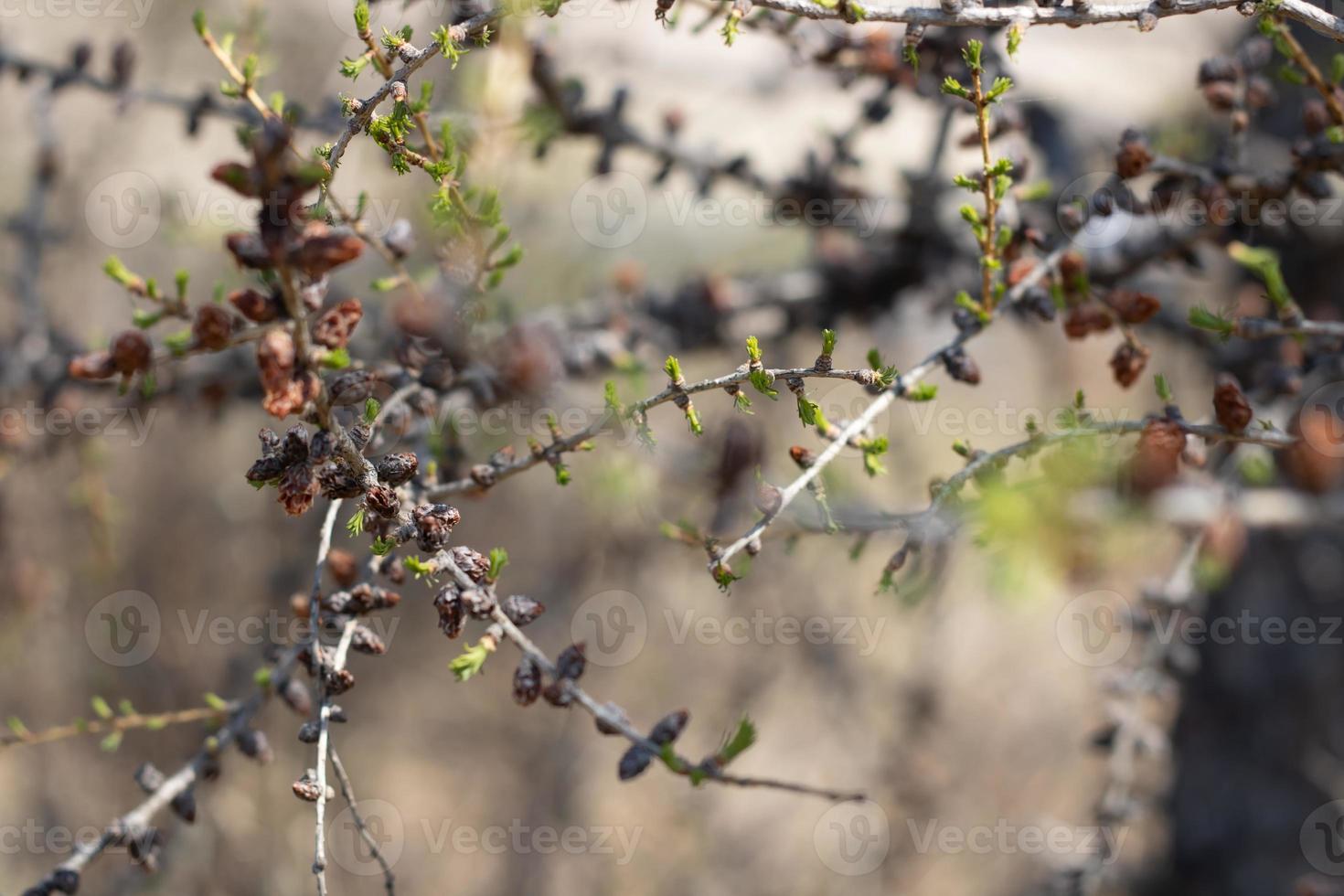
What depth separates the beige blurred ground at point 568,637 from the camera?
372cm

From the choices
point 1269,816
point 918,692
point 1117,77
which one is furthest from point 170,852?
point 1117,77

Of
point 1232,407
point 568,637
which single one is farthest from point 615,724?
point 568,637

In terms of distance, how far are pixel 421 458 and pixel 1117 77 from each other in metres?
4.12

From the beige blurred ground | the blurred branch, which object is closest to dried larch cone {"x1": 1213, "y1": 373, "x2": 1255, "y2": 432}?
the blurred branch

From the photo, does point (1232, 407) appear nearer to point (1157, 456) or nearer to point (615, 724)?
point (1157, 456)

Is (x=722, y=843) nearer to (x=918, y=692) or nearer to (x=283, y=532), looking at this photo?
(x=918, y=692)

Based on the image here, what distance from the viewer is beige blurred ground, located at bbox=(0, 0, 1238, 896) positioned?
3.72 metres

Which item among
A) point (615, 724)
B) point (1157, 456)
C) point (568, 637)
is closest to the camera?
point (615, 724)

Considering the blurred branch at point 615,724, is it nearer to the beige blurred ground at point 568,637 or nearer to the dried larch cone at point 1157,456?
the dried larch cone at point 1157,456

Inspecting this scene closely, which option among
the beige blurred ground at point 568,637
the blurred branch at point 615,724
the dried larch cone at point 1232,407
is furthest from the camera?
the beige blurred ground at point 568,637

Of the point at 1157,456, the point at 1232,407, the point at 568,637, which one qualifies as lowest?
the point at 568,637

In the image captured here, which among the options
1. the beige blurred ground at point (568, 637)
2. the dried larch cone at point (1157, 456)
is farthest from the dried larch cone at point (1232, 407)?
the beige blurred ground at point (568, 637)

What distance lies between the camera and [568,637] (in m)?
3.85

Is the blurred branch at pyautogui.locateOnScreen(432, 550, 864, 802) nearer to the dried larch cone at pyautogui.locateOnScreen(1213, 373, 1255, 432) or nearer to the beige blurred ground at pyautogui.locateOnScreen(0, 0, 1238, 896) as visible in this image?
the dried larch cone at pyautogui.locateOnScreen(1213, 373, 1255, 432)
